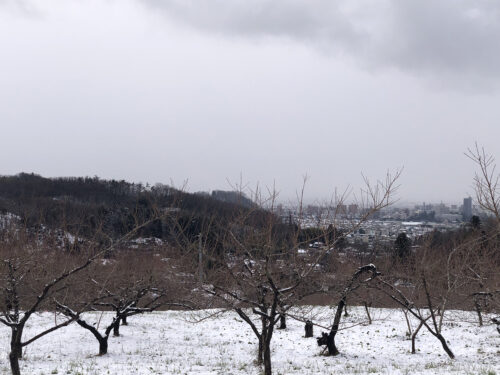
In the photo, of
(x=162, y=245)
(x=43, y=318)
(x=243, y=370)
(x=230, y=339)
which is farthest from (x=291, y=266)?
(x=43, y=318)

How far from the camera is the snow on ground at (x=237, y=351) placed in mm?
10547

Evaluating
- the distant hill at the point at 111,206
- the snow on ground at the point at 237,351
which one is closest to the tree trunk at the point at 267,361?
the snow on ground at the point at 237,351

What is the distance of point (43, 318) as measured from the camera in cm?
1888

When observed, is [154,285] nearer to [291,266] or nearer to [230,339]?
[230,339]

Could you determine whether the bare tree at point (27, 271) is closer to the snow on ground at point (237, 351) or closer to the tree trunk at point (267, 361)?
the snow on ground at point (237, 351)

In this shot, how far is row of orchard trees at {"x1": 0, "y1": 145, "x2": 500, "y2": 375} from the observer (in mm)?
8234

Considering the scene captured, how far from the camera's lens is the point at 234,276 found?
32.4 feet

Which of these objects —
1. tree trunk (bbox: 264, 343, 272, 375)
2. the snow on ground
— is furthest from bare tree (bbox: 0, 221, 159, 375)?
tree trunk (bbox: 264, 343, 272, 375)

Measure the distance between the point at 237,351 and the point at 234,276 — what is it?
4.97m

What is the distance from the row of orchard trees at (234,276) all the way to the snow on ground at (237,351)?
0.66 meters

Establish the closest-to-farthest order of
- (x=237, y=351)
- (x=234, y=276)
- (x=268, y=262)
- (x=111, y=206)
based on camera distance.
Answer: (x=268, y=262) → (x=234, y=276) → (x=237, y=351) → (x=111, y=206)

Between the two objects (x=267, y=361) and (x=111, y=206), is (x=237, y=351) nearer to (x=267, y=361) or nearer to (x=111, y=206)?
(x=267, y=361)

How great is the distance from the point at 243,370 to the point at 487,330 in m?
11.4

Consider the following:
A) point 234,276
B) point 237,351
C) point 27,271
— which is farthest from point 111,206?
point 234,276
